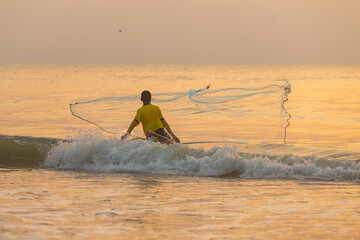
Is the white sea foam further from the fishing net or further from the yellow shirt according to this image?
the yellow shirt

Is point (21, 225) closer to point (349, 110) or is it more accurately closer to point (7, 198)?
point (7, 198)

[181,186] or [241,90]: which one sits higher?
[241,90]

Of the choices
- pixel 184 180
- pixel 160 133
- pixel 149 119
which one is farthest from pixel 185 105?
pixel 184 180

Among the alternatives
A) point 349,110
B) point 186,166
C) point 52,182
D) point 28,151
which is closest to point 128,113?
point 28,151

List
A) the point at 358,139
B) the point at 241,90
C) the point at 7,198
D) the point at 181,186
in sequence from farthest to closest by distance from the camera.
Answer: the point at 358,139, the point at 241,90, the point at 181,186, the point at 7,198

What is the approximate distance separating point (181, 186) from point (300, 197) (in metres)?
2.44

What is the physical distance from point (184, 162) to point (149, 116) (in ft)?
4.56

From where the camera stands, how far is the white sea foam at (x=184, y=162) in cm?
1395

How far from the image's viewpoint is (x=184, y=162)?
595 inches

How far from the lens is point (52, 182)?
13.0 meters

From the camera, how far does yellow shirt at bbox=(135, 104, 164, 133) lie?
14766mm

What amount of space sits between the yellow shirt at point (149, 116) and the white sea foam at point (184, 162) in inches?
36.5

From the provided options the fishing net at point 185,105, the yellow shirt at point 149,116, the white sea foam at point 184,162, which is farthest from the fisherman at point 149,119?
the fishing net at point 185,105

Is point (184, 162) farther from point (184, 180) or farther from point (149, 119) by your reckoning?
point (184, 180)
